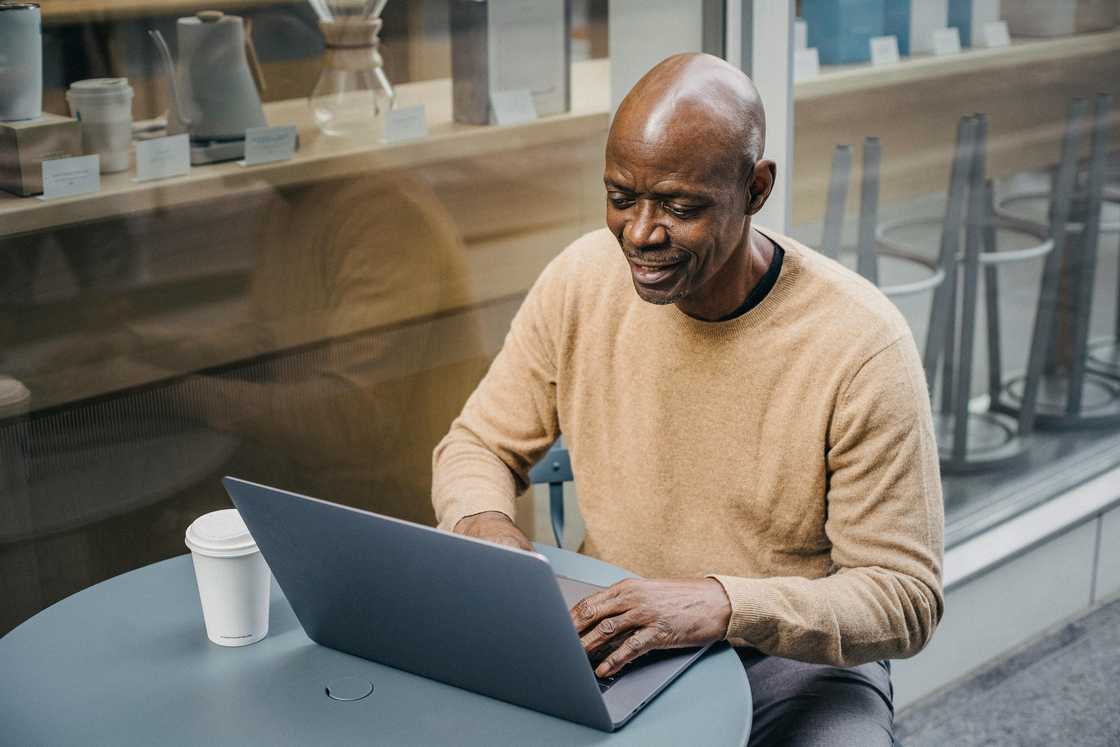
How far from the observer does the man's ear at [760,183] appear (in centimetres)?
168

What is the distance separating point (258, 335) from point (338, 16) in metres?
0.51

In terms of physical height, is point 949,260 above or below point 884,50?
below

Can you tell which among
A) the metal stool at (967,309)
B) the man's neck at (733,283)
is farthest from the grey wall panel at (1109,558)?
the man's neck at (733,283)

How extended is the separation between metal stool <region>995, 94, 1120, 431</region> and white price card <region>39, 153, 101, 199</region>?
2371 millimetres

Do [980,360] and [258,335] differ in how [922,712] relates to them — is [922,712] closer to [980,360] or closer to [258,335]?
[980,360]

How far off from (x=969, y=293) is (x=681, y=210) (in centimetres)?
196

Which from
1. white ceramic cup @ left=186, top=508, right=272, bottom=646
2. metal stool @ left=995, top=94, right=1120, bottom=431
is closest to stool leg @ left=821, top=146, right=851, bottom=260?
metal stool @ left=995, top=94, right=1120, bottom=431

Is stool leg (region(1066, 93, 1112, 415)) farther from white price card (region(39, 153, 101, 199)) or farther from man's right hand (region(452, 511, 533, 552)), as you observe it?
white price card (region(39, 153, 101, 199))

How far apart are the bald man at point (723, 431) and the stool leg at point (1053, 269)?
190 cm

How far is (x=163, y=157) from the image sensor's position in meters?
2.00

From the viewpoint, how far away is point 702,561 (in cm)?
186

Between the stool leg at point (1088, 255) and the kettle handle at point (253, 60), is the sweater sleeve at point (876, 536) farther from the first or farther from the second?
the stool leg at point (1088, 255)

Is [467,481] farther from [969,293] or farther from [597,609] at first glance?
[969,293]

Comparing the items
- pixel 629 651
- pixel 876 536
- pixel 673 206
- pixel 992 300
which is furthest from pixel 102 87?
pixel 992 300
